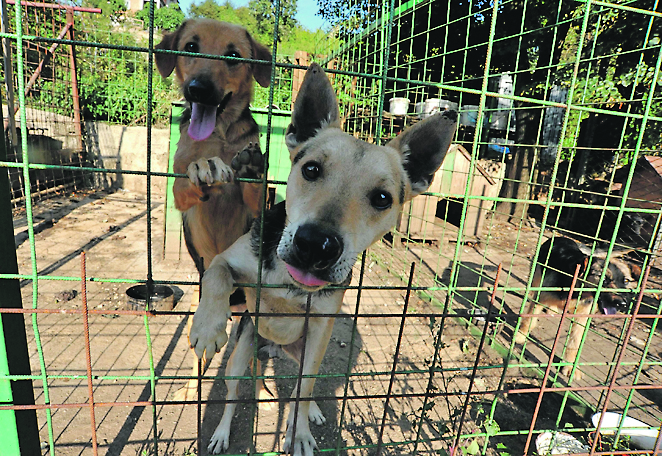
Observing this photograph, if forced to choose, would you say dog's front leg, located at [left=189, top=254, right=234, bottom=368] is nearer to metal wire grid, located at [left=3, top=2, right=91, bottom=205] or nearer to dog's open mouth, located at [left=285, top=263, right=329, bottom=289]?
dog's open mouth, located at [left=285, top=263, right=329, bottom=289]

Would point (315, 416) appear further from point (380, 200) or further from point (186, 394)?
point (380, 200)

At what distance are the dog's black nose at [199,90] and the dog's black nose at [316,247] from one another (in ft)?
4.76

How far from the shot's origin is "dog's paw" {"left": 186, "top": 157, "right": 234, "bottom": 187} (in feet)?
6.78

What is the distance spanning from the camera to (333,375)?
1859mm

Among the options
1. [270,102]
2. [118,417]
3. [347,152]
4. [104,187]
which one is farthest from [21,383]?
[104,187]

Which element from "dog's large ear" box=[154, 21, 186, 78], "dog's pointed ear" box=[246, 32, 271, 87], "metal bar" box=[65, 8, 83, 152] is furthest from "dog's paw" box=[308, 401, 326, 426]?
"metal bar" box=[65, 8, 83, 152]

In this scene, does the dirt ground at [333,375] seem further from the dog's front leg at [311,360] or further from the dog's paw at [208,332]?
the dog's front leg at [311,360]

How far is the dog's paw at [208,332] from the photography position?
170 cm

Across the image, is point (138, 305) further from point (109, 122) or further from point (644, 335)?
point (109, 122)

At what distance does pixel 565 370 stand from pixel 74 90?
11.0 meters

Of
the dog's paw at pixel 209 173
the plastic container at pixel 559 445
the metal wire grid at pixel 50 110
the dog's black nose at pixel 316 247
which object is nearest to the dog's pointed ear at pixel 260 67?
the dog's paw at pixel 209 173

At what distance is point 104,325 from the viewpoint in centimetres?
402

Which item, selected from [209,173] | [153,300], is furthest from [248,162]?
[153,300]

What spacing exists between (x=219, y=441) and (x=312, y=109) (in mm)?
2396
